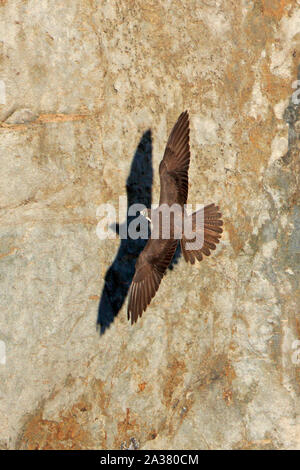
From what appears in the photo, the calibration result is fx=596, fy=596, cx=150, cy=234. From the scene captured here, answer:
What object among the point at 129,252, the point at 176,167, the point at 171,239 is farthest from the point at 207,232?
the point at 129,252

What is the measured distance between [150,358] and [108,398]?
766mm

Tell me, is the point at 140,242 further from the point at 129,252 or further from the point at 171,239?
the point at 171,239

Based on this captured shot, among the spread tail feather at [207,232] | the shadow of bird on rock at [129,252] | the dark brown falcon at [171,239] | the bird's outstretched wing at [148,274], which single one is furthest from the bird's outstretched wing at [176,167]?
the bird's outstretched wing at [148,274]

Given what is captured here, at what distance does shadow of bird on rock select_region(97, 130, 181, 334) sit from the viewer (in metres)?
7.80

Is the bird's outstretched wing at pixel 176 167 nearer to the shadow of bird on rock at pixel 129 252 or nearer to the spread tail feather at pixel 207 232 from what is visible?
the spread tail feather at pixel 207 232

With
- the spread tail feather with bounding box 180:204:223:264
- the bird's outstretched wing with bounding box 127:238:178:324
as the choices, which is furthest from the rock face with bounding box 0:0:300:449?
the spread tail feather with bounding box 180:204:223:264

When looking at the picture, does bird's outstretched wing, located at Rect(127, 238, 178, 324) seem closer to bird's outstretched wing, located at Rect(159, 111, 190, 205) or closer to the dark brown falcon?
the dark brown falcon

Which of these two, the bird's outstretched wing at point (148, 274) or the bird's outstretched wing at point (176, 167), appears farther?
the bird's outstretched wing at point (176, 167)

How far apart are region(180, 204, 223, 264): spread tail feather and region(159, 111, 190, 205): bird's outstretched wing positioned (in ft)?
1.06

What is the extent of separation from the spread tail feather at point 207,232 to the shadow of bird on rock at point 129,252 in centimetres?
76

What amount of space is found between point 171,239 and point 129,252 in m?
0.87

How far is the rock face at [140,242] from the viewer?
723 centimetres

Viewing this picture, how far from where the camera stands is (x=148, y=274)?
7.45 meters

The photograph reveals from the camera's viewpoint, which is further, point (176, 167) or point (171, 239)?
point (176, 167)
